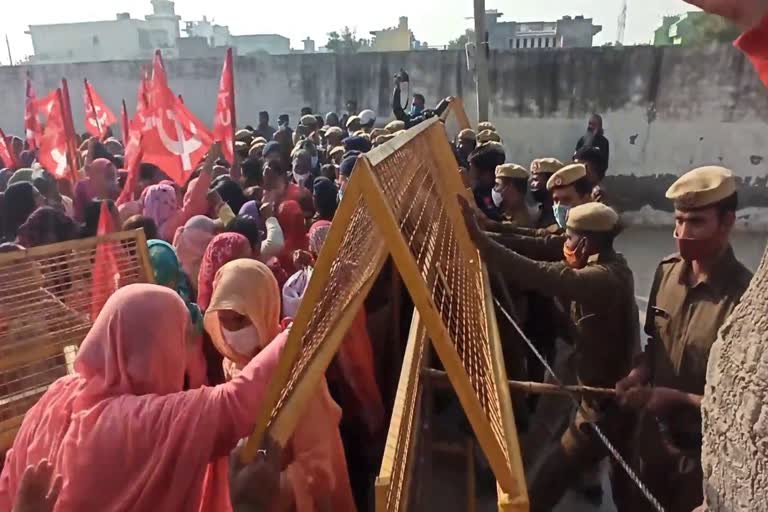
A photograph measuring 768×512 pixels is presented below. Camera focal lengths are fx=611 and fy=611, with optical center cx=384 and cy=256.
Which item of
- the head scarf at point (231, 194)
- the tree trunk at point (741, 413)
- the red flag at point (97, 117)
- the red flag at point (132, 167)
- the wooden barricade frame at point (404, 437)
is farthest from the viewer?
the red flag at point (97, 117)

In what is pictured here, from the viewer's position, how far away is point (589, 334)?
276cm

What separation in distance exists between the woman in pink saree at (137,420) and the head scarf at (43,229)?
2179 millimetres

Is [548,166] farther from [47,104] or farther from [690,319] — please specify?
[47,104]

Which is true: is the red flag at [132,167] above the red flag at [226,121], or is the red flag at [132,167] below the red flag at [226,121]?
below

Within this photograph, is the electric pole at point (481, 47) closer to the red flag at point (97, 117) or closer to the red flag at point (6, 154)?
the red flag at point (97, 117)

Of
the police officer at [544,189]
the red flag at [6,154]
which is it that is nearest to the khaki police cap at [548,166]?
the police officer at [544,189]

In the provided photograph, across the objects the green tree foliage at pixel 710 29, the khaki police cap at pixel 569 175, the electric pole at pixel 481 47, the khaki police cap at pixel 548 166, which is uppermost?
the green tree foliage at pixel 710 29

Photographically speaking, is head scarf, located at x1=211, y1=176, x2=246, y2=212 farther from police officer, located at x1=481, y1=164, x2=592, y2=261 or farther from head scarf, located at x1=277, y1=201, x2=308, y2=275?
police officer, located at x1=481, y1=164, x2=592, y2=261

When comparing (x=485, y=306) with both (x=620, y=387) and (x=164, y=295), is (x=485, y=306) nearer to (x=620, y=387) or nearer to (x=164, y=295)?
(x=620, y=387)

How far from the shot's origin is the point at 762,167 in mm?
9102

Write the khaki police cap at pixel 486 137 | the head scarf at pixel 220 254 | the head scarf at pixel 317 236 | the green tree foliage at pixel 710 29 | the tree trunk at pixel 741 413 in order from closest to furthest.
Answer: the tree trunk at pixel 741 413
the head scarf at pixel 220 254
the head scarf at pixel 317 236
the khaki police cap at pixel 486 137
the green tree foliage at pixel 710 29

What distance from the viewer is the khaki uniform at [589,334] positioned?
2.62 meters

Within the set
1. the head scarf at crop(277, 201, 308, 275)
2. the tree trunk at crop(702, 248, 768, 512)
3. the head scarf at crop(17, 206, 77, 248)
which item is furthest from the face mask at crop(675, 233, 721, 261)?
the head scarf at crop(17, 206, 77, 248)

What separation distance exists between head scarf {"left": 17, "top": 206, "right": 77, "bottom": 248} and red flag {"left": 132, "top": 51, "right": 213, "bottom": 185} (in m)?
2.10
